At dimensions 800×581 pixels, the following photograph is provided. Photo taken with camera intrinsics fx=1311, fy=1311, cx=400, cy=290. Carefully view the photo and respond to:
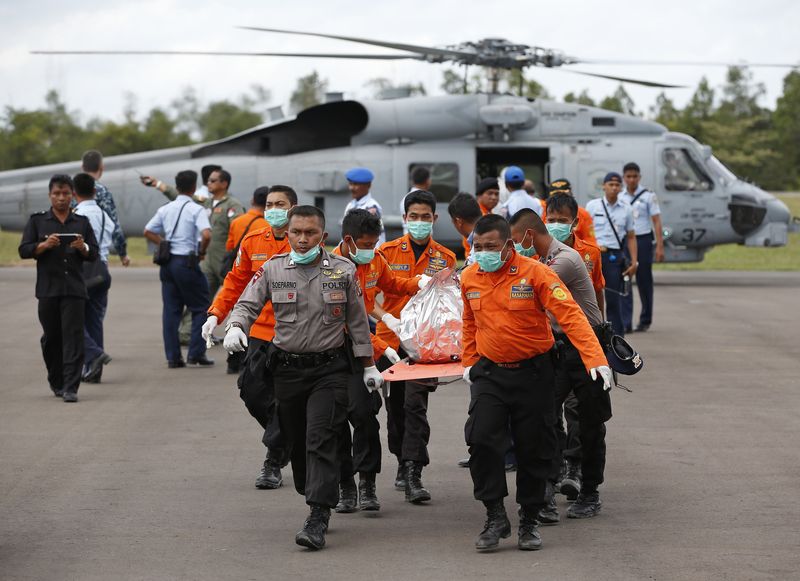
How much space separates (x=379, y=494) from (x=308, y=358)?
138cm

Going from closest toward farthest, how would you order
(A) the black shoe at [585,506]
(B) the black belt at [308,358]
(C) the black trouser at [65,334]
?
1. (B) the black belt at [308,358]
2. (A) the black shoe at [585,506]
3. (C) the black trouser at [65,334]

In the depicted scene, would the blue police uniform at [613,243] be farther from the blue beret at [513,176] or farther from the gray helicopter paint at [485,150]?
the gray helicopter paint at [485,150]

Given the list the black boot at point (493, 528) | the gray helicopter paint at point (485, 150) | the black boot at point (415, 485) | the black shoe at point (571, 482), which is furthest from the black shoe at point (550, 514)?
the gray helicopter paint at point (485, 150)

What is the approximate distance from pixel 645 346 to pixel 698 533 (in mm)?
7974

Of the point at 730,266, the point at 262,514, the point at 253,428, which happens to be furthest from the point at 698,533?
the point at 730,266

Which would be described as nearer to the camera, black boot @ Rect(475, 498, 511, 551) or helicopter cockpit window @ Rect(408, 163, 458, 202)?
black boot @ Rect(475, 498, 511, 551)

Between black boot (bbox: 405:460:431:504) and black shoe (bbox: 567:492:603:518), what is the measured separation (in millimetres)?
839

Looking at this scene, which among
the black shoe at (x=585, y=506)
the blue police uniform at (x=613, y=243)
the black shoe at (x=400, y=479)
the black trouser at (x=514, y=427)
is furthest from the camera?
the blue police uniform at (x=613, y=243)

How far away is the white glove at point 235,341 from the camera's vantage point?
6523 mm

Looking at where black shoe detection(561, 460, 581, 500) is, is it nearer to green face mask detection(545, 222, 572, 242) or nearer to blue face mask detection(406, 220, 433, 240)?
green face mask detection(545, 222, 572, 242)

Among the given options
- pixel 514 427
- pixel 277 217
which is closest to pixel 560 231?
pixel 514 427

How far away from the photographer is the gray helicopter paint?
855 inches

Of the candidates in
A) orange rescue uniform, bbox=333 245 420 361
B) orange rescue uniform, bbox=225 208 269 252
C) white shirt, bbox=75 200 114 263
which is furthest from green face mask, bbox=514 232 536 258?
white shirt, bbox=75 200 114 263

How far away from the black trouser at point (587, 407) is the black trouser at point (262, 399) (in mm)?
1586
